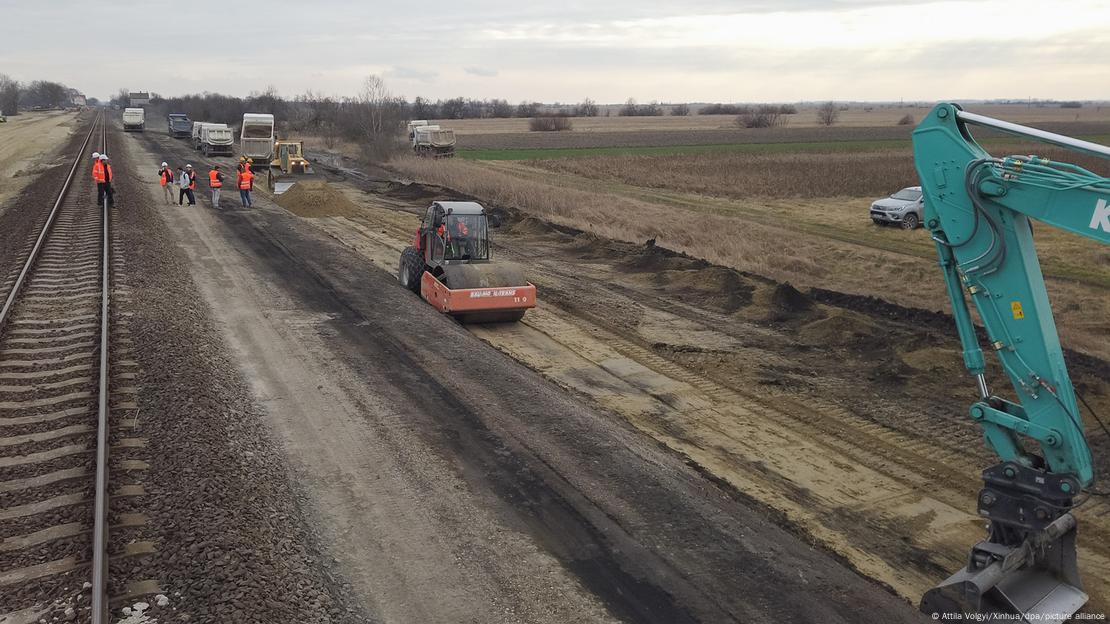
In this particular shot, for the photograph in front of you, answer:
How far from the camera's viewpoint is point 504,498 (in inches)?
347

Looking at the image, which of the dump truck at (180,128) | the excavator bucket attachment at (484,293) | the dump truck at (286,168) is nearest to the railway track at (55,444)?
the excavator bucket attachment at (484,293)

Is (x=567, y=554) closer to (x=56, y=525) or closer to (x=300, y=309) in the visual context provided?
(x=56, y=525)

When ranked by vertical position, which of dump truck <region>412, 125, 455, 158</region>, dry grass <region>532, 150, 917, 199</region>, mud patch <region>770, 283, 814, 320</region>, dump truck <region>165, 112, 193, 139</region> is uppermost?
dump truck <region>165, 112, 193, 139</region>

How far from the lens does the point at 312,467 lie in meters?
9.38

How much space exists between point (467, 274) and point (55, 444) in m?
7.99

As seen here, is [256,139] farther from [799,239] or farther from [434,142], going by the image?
[799,239]

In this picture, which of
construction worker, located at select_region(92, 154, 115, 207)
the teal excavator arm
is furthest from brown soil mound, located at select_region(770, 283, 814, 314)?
construction worker, located at select_region(92, 154, 115, 207)

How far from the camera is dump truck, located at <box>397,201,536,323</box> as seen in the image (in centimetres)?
1578

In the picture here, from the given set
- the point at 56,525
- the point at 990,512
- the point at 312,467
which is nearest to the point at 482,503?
the point at 312,467

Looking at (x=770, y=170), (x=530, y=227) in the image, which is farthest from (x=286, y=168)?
(x=770, y=170)

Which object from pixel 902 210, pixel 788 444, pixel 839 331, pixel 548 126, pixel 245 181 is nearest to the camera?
pixel 788 444

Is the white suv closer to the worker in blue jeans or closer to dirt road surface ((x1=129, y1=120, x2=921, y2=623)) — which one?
dirt road surface ((x1=129, y1=120, x2=921, y2=623))

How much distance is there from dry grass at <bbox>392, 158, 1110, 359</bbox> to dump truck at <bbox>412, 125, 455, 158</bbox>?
17.3m

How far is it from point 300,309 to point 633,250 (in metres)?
10.2
